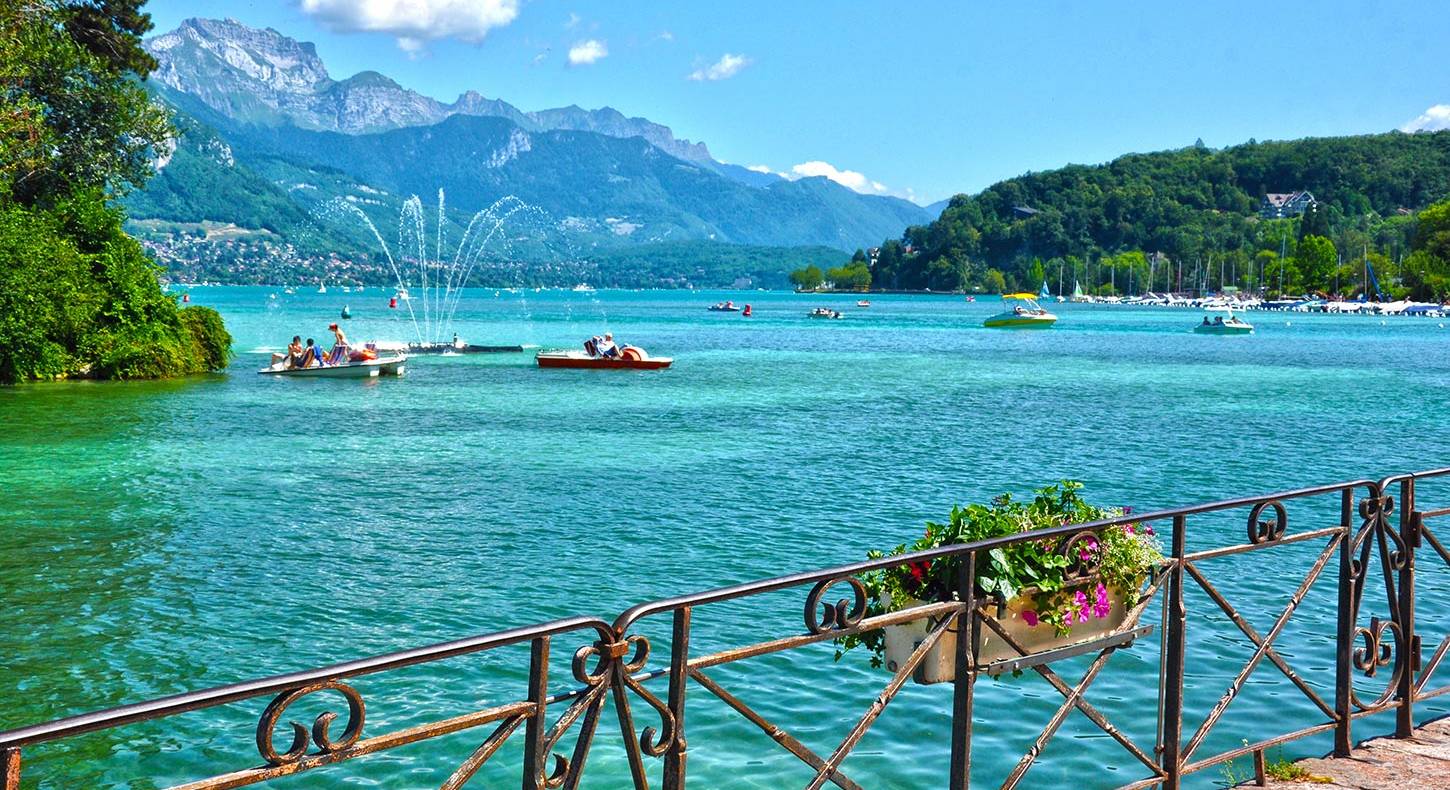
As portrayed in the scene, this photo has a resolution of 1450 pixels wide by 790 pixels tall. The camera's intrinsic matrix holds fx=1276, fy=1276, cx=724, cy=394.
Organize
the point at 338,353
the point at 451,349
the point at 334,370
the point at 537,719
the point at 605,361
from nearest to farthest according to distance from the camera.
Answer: the point at 537,719, the point at 334,370, the point at 338,353, the point at 605,361, the point at 451,349

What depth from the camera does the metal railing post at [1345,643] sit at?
6.33 metres

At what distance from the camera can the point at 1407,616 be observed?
6695 millimetres

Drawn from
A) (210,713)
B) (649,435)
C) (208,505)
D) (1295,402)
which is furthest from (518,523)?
(1295,402)

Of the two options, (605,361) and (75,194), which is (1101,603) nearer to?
(75,194)

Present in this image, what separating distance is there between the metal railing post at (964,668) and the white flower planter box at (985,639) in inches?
2.0

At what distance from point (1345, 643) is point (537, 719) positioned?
15.1ft

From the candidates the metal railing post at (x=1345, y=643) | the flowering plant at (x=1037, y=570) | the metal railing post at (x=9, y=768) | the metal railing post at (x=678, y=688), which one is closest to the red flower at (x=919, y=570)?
the flowering plant at (x=1037, y=570)

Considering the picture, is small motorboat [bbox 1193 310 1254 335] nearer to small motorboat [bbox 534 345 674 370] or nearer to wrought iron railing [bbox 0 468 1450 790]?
small motorboat [bbox 534 345 674 370]

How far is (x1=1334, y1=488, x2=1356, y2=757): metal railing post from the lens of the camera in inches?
249

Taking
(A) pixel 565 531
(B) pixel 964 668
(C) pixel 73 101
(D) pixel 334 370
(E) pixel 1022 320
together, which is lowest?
(A) pixel 565 531

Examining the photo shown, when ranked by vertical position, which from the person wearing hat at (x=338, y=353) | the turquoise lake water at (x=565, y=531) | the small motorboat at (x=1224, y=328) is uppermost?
the person wearing hat at (x=338, y=353)

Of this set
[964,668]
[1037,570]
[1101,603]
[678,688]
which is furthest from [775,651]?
[1101,603]

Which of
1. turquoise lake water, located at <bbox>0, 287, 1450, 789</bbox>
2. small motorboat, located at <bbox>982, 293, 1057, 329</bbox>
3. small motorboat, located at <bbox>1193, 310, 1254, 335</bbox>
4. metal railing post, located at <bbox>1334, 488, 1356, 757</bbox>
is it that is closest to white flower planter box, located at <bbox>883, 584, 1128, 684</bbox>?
metal railing post, located at <bbox>1334, 488, 1356, 757</bbox>

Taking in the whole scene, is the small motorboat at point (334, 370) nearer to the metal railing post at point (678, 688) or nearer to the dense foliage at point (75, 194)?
the dense foliage at point (75, 194)
